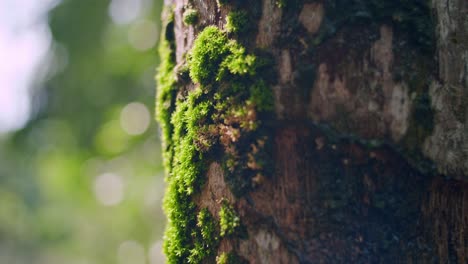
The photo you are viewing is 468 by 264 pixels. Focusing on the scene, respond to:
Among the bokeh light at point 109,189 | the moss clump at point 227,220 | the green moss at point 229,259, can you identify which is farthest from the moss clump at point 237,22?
the bokeh light at point 109,189

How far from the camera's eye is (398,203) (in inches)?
58.2

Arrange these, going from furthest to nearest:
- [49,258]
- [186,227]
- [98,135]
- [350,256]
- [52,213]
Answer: [49,258] < [52,213] < [98,135] < [186,227] < [350,256]

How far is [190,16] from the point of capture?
5.94ft

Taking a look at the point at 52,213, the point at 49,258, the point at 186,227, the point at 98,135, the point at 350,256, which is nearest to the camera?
the point at 350,256

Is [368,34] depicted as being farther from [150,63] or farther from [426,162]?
[150,63]

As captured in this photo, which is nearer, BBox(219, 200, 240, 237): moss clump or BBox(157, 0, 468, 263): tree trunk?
BBox(157, 0, 468, 263): tree trunk

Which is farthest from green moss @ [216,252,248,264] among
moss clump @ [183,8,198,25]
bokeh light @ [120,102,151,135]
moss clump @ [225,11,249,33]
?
bokeh light @ [120,102,151,135]

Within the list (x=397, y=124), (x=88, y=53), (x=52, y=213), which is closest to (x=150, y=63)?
(x=88, y=53)

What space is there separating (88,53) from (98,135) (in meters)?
1.27

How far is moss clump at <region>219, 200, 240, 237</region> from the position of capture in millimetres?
1569

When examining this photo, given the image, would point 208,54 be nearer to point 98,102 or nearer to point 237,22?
point 237,22

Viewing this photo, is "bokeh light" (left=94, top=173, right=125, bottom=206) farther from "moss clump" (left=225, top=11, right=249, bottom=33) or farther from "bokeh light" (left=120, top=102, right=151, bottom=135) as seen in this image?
"moss clump" (left=225, top=11, right=249, bottom=33)

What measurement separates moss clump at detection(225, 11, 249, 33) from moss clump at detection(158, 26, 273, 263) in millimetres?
38

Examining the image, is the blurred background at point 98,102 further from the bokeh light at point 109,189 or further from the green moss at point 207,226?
the green moss at point 207,226
